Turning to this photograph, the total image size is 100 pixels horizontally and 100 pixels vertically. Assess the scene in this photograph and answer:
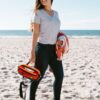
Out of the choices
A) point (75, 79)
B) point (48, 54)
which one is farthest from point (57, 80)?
point (75, 79)

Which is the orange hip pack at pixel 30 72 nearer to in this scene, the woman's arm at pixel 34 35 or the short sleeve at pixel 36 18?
the woman's arm at pixel 34 35

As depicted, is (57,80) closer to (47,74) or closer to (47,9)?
(47,9)

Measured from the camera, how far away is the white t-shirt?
150 inches

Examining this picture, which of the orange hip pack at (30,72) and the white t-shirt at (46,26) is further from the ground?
the white t-shirt at (46,26)

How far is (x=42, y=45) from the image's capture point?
152 inches

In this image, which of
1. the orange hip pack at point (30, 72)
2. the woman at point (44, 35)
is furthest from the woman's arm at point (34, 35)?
the orange hip pack at point (30, 72)

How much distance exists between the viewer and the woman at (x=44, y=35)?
3.79m

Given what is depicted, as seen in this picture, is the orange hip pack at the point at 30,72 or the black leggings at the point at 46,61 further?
the black leggings at the point at 46,61

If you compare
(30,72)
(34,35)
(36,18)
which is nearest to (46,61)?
(30,72)

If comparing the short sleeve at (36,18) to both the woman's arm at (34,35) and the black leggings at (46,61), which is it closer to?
the woman's arm at (34,35)

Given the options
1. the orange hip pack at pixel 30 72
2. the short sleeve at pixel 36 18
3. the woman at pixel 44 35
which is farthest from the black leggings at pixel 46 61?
the short sleeve at pixel 36 18

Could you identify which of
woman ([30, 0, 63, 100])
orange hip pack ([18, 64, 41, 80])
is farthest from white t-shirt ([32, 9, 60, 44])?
orange hip pack ([18, 64, 41, 80])

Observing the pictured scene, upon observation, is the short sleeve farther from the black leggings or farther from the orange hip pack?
the orange hip pack

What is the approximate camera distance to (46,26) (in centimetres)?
382
